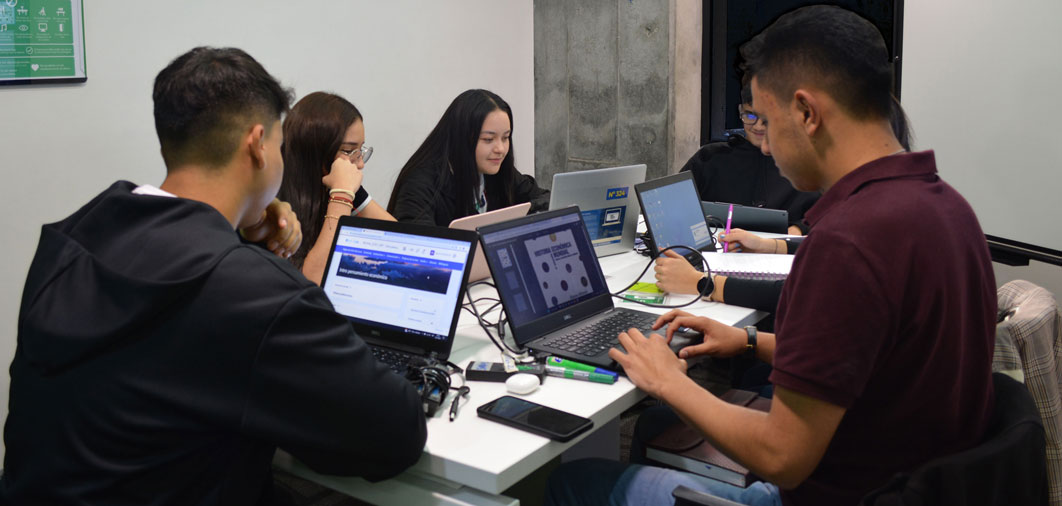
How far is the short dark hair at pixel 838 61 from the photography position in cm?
124

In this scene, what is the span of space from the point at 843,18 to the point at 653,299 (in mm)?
1063

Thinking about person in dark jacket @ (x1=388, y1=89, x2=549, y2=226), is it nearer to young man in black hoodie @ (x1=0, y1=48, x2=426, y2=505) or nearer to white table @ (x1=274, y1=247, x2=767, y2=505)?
white table @ (x1=274, y1=247, x2=767, y2=505)

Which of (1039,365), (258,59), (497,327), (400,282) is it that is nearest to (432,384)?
(400,282)

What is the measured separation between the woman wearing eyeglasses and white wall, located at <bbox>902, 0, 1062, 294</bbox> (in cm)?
232

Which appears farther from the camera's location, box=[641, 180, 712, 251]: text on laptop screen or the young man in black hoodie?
box=[641, 180, 712, 251]: text on laptop screen

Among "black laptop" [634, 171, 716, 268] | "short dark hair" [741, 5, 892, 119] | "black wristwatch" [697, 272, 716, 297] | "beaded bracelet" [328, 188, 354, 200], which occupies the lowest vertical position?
"black wristwatch" [697, 272, 716, 297]

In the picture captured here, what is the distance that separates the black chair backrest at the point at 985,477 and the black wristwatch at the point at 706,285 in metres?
1.13

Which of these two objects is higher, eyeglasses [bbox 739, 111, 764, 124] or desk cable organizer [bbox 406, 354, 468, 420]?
eyeglasses [bbox 739, 111, 764, 124]

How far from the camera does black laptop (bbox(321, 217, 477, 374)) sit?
1.63m

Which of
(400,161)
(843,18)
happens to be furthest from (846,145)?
(400,161)

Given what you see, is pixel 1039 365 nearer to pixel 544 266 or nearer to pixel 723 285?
pixel 723 285

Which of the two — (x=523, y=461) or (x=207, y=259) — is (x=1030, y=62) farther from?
(x=207, y=259)

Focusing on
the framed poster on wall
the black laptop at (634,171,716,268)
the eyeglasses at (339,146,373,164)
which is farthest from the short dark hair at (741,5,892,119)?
the framed poster on wall

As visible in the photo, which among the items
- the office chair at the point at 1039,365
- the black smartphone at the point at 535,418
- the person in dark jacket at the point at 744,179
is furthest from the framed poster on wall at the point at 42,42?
the office chair at the point at 1039,365
